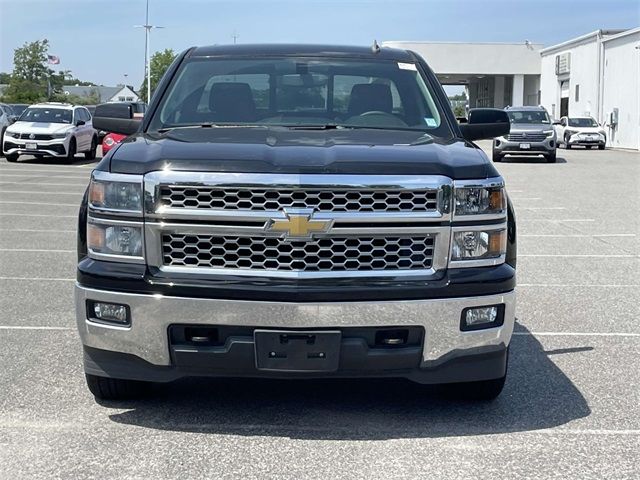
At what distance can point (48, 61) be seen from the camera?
99.2 m

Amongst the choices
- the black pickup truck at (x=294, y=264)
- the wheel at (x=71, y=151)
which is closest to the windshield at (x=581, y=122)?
the wheel at (x=71, y=151)

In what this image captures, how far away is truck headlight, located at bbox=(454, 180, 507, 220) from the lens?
449cm

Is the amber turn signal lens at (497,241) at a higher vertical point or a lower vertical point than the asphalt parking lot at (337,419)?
higher

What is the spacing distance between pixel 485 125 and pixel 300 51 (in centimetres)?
128

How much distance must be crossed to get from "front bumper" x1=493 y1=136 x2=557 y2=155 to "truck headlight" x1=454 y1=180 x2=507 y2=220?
1072 inches

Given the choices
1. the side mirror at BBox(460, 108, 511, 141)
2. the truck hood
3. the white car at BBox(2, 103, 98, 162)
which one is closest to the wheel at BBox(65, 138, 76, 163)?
the white car at BBox(2, 103, 98, 162)

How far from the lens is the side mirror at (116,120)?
6.00m

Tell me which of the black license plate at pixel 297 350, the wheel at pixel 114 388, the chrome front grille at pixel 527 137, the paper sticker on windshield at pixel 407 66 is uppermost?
the paper sticker on windshield at pixel 407 66

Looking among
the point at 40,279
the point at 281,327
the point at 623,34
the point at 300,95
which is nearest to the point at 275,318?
the point at 281,327

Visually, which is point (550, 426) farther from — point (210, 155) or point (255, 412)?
point (210, 155)

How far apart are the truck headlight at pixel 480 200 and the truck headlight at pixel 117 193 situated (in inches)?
57.3

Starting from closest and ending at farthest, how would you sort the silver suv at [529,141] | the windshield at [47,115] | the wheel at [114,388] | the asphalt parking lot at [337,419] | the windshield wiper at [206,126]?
the asphalt parking lot at [337,419] < the wheel at [114,388] < the windshield wiper at [206,126] < the windshield at [47,115] < the silver suv at [529,141]

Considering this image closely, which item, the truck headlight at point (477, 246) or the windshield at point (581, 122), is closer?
the truck headlight at point (477, 246)

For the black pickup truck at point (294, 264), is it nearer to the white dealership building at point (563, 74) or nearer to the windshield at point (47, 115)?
the windshield at point (47, 115)
